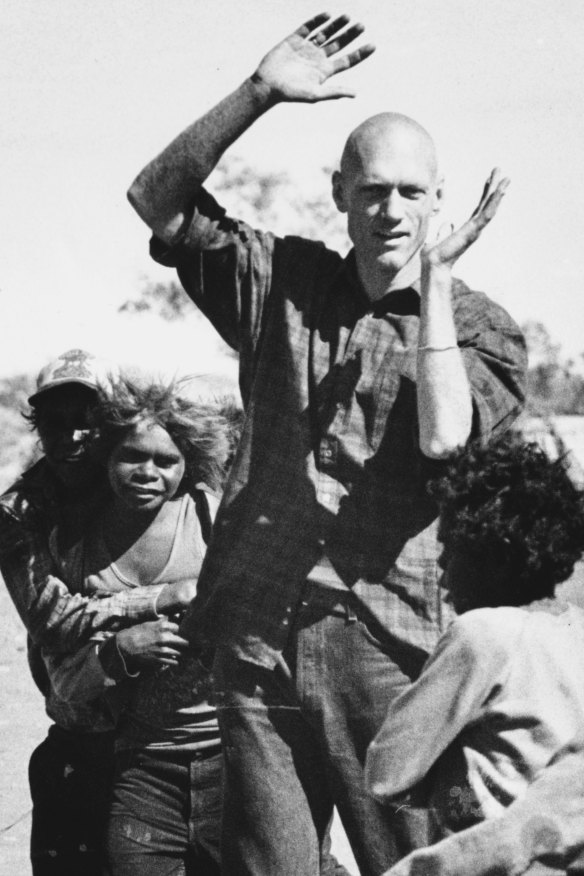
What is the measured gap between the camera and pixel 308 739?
3.63 metres

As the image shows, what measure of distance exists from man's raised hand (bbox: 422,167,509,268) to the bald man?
0.14 m

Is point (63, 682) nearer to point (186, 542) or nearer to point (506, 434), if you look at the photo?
point (186, 542)

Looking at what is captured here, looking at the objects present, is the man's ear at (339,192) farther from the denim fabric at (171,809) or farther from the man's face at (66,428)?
the denim fabric at (171,809)

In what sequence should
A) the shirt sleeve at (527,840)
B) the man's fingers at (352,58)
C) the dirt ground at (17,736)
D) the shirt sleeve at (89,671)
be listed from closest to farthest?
the shirt sleeve at (527,840) → the man's fingers at (352,58) → the shirt sleeve at (89,671) → the dirt ground at (17,736)

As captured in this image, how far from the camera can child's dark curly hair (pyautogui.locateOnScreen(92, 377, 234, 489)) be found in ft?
13.9

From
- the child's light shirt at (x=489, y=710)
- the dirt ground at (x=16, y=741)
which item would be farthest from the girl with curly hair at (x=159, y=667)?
the child's light shirt at (x=489, y=710)

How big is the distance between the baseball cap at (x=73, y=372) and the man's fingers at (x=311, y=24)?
1.15m

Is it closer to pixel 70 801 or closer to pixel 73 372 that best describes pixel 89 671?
pixel 70 801

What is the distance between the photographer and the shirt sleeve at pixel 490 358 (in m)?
3.40

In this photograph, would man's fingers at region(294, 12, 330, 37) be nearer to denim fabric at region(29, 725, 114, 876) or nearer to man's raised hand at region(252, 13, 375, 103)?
man's raised hand at region(252, 13, 375, 103)

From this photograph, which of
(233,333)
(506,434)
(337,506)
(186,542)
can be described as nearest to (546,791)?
(506,434)

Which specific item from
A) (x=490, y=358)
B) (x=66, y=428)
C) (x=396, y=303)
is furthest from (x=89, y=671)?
(x=490, y=358)

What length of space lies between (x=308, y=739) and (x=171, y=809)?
0.76 metres

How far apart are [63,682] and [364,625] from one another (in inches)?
39.6
